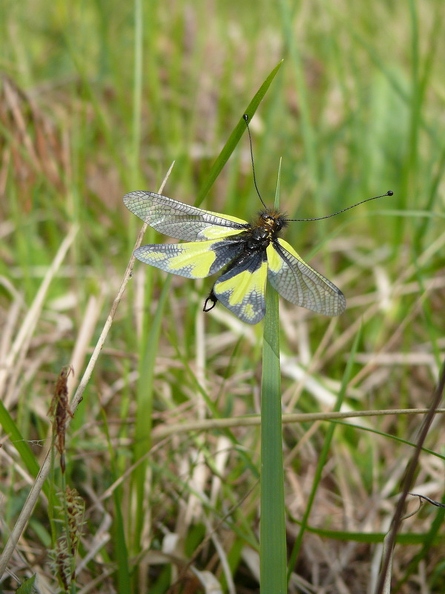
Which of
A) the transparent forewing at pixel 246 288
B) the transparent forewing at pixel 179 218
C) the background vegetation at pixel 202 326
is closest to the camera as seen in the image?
the transparent forewing at pixel 246 288

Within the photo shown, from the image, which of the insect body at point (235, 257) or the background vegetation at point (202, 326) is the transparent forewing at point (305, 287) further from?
the background vegetation at point (202, 326)

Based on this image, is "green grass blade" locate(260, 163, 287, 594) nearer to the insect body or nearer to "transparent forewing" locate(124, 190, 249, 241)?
the insect body

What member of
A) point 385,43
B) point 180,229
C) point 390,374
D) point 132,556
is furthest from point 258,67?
point 132,556

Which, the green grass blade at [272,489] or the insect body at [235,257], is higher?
the insect body at [235,257]

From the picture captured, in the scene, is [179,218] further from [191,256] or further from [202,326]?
[202,326]

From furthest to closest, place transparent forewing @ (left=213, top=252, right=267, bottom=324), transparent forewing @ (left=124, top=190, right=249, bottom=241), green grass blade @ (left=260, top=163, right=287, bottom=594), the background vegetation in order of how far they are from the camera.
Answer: the background vegetation → transparent forewing @ (left=124, top=190, right=249, bottom=241) → transparent forewing @ (left=213, top=252, right=267, bottom=324) → green grass blade @ (left=260, top=163, right=287, bottom=594)

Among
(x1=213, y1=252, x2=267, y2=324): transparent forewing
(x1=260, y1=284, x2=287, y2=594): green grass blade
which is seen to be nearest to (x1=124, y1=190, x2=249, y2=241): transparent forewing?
(x1=213, y1=252, x2=267, y2=324): transparent forewing

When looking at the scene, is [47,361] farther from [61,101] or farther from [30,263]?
[61,101]

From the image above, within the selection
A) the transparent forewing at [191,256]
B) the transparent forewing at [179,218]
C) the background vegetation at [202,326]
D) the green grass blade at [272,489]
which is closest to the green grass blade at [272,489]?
the green grass blade at [272,489]
